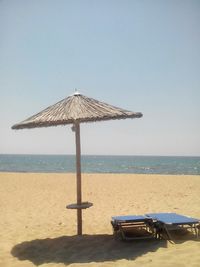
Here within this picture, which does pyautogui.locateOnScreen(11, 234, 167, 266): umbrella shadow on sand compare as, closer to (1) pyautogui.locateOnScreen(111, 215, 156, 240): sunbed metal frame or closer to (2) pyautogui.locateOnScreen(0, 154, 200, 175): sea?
(1) pyautogui.locateOnScreen(111, 215, 156, 240): sunbed metal frame

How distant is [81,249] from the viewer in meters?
5.25

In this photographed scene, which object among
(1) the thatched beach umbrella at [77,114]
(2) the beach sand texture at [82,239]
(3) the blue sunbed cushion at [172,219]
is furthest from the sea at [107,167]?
(1) the thatched beach umbrella at [77,114]

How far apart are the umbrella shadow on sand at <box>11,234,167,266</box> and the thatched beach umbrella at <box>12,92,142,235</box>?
491 millimetres

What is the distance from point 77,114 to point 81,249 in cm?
203

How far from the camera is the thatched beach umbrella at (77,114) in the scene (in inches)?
209

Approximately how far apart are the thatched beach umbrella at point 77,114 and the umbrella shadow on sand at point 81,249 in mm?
491

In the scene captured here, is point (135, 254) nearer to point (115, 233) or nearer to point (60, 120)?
point (115, 233)

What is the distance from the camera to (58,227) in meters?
7.12

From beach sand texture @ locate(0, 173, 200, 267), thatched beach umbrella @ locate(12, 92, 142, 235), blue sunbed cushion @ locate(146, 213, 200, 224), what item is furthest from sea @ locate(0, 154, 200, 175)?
thatched beach umbrella @ locate(12, 92, 142, 235)

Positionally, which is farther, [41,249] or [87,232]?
[87,232]

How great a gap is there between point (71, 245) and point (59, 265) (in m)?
0.97

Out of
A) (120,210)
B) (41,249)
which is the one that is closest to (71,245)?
(41,249)

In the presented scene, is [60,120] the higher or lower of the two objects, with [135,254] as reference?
higher

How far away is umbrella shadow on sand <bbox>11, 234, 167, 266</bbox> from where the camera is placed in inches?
186
